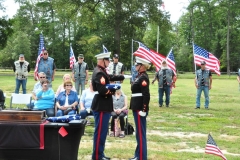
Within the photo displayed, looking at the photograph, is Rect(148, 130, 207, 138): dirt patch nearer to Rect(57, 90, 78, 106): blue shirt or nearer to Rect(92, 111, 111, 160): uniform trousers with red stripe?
Rect(57, 90, 78, 106): blue shirt

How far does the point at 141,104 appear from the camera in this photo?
6133 mm

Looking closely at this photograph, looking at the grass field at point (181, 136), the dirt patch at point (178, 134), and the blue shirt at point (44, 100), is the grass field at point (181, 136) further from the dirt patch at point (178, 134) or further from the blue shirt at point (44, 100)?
the blue shirt at point (44, 100)

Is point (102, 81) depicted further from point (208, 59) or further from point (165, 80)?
point (208, 59)

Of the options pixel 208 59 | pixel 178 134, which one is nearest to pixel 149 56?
pixel 208 59

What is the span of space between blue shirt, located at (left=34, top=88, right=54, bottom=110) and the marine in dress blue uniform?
129 inches

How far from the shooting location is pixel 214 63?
47.4 feet

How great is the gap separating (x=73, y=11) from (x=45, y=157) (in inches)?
1270

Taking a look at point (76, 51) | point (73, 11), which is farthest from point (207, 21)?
point (73, 11)

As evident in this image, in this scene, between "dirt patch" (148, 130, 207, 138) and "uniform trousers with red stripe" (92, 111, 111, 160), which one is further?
"dirt patch" (148, 130, 207, 138)

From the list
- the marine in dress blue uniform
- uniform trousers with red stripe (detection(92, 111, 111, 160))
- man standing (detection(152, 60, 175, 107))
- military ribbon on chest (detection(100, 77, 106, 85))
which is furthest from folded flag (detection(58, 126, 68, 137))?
man standing (detection(152, 60, 175, 107))

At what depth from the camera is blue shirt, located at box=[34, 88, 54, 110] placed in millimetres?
8852

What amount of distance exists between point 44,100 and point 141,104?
3513mm

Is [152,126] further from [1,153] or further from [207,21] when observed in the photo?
[207,21]

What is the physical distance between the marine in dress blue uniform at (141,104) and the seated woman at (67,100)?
2763mm
